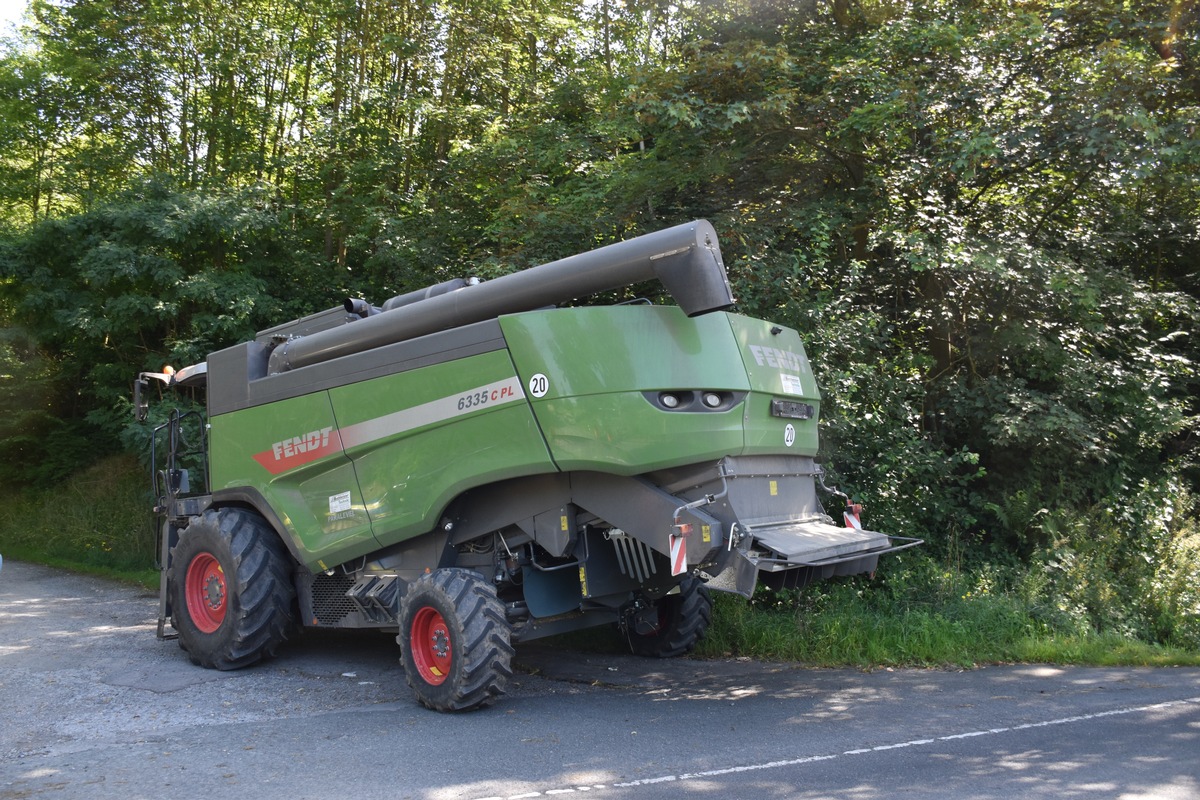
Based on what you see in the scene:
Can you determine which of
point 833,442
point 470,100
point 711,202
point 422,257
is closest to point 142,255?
point 422,257

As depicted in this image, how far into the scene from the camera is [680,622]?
8.60m

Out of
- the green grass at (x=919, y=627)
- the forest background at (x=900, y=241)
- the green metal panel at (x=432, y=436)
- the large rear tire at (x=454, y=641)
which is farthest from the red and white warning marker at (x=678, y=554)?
the forest background at (x=900, y=241)

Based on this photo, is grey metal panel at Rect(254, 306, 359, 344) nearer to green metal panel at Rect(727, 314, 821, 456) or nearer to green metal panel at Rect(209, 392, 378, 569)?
green metal panel at Rect(209, 392, 378, 569)

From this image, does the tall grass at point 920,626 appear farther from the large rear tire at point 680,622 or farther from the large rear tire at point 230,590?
the large rear tire at point 230,590

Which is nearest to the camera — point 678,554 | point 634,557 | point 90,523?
point 678,554

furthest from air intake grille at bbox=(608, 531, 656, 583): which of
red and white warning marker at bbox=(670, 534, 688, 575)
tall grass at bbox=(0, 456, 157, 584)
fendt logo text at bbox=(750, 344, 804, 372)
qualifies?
tall grass at bbox=(0, 456, 157, 584)

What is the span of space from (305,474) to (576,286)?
9.17 ft

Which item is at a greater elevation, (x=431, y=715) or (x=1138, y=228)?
(x=1138, y=228)

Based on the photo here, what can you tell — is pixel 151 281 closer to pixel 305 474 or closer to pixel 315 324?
pixel 315 324

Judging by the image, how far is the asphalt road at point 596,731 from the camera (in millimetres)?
5203

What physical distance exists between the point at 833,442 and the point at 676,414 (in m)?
4.09

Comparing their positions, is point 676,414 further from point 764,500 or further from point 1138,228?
point 1138,228

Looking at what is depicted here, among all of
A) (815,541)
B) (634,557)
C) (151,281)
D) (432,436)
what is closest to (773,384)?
(815,541)

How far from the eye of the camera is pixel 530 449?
6621 mm
